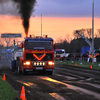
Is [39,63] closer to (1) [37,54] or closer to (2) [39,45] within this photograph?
(1) [37,54]

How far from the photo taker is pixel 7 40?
59812 mm

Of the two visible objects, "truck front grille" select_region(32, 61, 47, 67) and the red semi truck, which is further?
"truck front grille" select_region(32, 61, 47, 67)

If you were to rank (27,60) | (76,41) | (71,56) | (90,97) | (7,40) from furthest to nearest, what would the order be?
(76,41), (7,40), (71,56), (27,60), (90,97)

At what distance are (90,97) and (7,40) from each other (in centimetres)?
5268

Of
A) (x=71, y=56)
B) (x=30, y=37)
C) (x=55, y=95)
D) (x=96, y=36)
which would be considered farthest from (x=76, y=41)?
(x=55, y=95)

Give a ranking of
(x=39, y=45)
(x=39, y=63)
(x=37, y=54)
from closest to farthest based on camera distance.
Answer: (x=37, y=54)
(x=39, y=63)
(x=39, y=45)

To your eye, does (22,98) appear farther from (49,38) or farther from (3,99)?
(49,38)

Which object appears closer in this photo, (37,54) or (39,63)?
(37,54)

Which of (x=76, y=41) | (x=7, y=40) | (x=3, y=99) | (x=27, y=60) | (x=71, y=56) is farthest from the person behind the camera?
(x=76, y=41)

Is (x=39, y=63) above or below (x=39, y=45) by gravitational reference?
below

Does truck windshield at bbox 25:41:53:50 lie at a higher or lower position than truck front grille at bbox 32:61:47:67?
higher

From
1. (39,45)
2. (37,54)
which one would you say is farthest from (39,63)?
(39,45)

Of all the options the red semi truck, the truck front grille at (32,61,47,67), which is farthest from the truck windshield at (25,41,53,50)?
the truck front grille at (32,61,47,67)

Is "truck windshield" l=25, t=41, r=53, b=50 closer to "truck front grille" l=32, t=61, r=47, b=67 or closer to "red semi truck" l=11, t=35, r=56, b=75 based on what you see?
"red semi truck" l=11, t=35, r=56, b=75
